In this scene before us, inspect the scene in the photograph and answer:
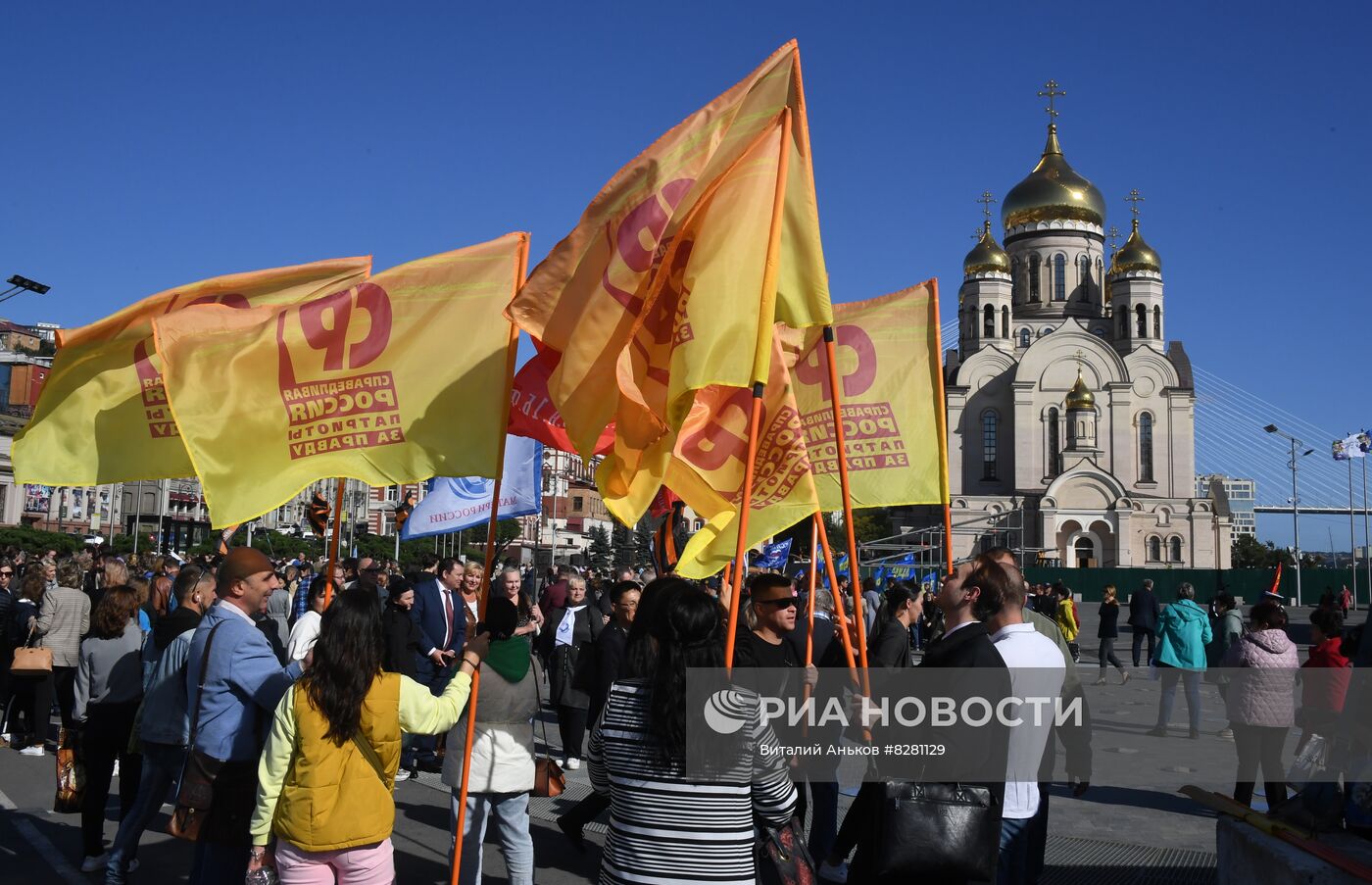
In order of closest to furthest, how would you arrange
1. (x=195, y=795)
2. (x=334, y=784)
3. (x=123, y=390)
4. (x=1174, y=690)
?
1. (x=334, y=784)
2. (x=195, y=795)
3. (x=123, y=390)
4. (x=1174, y=690)

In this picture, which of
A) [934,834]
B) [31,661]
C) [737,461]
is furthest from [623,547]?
[934,834]

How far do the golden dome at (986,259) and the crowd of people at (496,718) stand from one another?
71910 mm

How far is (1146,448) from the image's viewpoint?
74.2 meters

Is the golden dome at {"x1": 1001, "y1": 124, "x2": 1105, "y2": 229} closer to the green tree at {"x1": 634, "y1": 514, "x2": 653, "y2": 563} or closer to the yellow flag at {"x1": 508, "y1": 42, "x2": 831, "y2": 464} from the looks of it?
the green tree at {"x1": 634, "y1": 514, "x2": 653, "y2": 563}

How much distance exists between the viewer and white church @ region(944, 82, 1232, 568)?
70500mm

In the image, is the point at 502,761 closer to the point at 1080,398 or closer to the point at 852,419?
the point at 852,419

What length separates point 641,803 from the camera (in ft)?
12.7

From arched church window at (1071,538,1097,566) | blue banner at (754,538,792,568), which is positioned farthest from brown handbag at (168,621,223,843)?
arched church window at (1071,538,1097,566)

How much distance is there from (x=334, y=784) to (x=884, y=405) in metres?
5.22

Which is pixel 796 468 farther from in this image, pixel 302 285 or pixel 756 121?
pixel 302 285

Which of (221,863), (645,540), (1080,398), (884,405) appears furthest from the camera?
(1080,398)

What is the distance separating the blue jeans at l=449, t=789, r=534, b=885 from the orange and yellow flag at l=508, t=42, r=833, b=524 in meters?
1.51

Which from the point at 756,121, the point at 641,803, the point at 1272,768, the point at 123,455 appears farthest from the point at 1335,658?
the point at 123,455

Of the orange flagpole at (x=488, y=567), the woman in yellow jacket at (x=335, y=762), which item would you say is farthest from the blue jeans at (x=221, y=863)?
the orange flagpole at (x=488, y=567)
